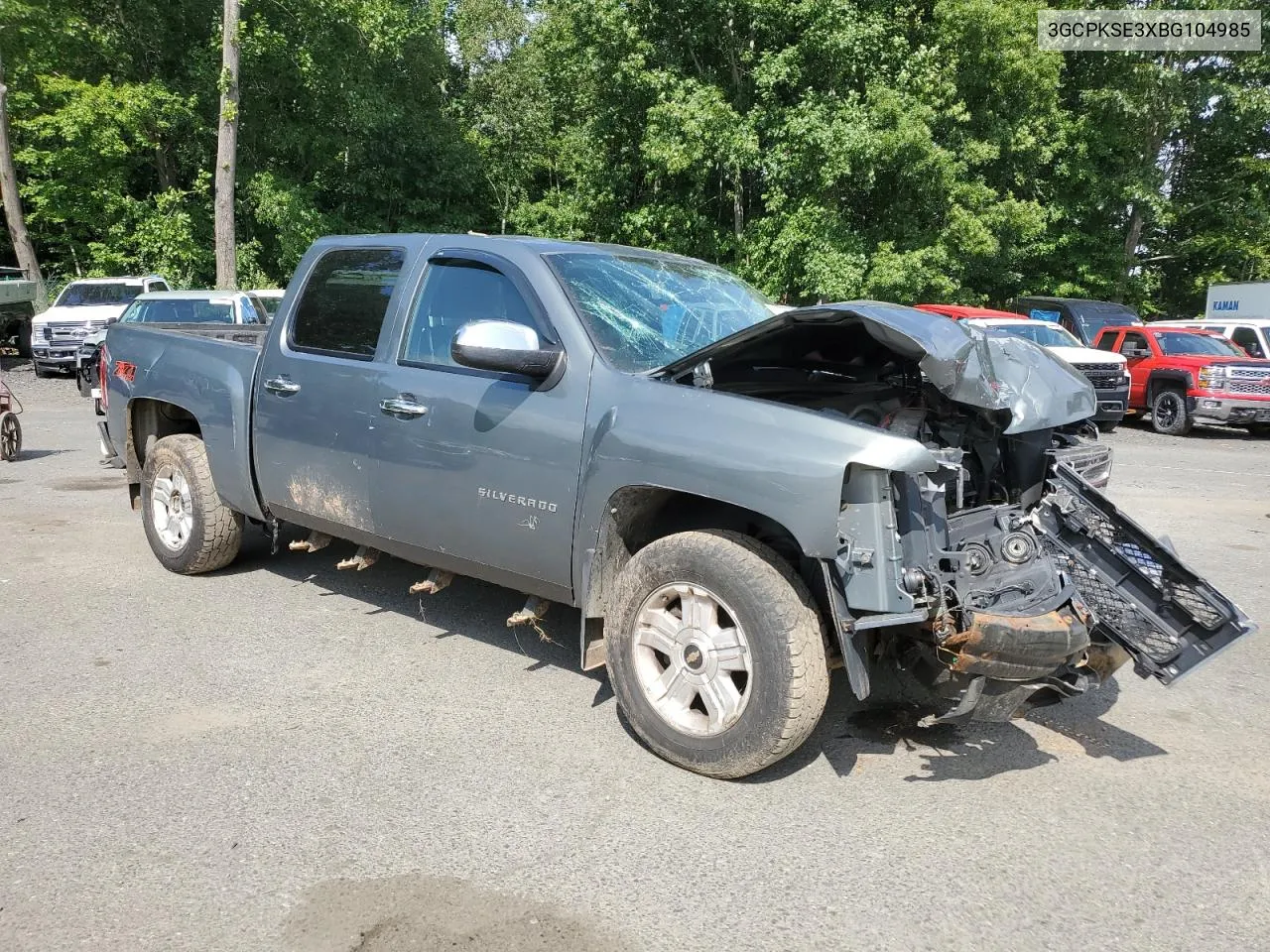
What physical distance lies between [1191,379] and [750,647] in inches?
607

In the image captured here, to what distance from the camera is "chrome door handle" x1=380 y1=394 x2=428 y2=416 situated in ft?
15.1

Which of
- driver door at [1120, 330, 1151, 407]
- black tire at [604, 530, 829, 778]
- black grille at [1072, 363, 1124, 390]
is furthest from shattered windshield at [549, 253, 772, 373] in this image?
driver door at [1120, 330, 1151, 407]

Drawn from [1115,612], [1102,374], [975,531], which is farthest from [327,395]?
[1102,374]

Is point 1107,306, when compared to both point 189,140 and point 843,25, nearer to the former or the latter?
point 843,25

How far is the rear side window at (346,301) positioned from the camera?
5004 millimetres

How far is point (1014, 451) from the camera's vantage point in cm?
442

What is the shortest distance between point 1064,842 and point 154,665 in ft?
13.3

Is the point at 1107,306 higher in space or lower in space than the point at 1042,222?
lower

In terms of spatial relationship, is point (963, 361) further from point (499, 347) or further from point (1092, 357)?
point (1092, 357)

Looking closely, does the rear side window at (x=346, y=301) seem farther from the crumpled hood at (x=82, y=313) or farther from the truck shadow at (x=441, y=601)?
the crumpled hood at (x=82, y=313)

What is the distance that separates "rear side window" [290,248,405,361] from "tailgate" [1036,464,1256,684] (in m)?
3.24

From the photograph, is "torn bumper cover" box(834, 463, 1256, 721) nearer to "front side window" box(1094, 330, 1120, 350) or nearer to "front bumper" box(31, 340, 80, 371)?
"front side window" box(1094, 330, 1120, 350)

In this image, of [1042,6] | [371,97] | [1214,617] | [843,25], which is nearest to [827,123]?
[843,25]

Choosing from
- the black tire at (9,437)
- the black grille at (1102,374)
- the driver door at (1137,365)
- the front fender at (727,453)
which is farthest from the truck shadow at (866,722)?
the driver door at (1137,365)
